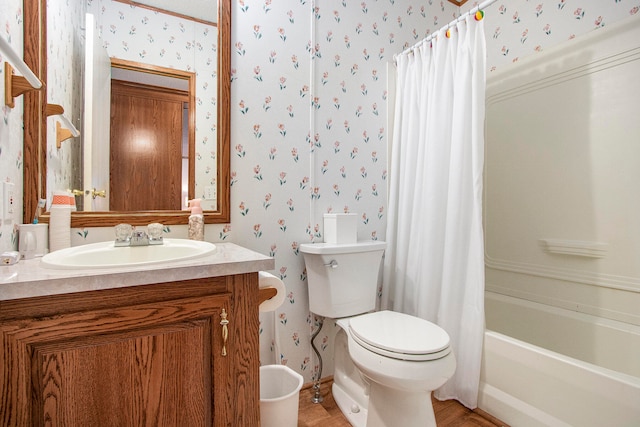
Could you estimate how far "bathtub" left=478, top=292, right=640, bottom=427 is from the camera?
112 centimetres

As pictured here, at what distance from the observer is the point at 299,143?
1663mm

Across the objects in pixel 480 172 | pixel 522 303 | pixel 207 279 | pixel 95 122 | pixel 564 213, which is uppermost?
pixel 95 122

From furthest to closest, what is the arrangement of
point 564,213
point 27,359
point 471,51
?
point 564,213
point 471,51
point 27,359

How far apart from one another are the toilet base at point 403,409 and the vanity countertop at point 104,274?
73 cm

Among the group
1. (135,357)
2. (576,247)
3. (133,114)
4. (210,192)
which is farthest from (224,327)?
(576,247)

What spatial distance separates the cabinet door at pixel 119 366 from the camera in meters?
0.69

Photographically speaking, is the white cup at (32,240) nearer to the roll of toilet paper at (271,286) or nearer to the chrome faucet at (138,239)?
the chrome faucet at (138,239)

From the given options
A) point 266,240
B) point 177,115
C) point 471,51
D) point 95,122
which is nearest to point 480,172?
point 471,51

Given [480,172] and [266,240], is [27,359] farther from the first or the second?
[480,172]

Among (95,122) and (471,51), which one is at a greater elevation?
(471,51)

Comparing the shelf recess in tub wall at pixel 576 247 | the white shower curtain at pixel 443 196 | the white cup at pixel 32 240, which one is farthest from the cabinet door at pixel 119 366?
the shelf recess in tub wall at pixel 576 247

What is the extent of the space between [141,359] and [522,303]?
2017 millimetres

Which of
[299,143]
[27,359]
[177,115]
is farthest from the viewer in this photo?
[299,143]

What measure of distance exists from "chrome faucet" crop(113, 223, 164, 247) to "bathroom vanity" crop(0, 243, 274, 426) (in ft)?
0.88
